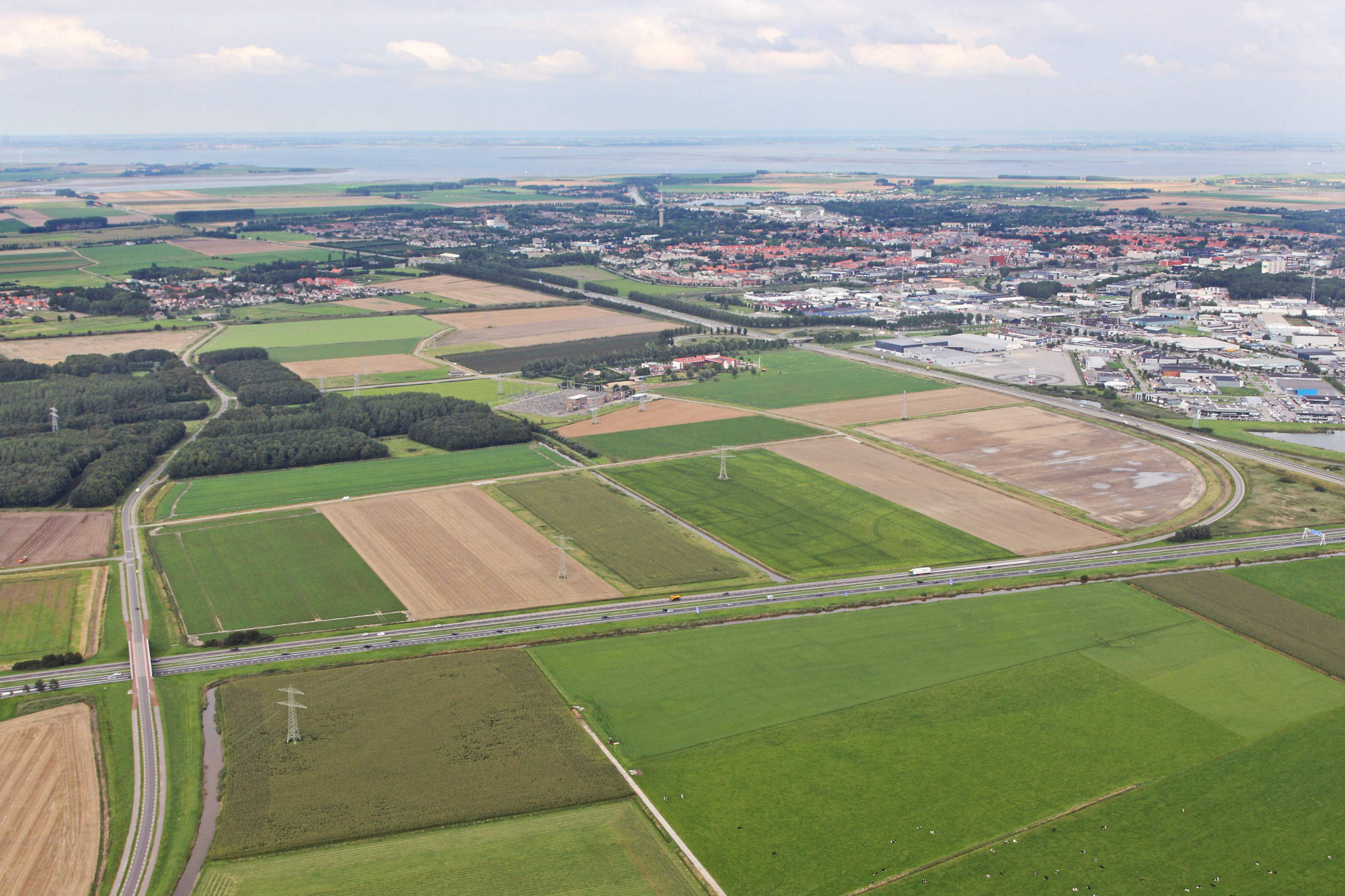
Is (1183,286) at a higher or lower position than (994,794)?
higher

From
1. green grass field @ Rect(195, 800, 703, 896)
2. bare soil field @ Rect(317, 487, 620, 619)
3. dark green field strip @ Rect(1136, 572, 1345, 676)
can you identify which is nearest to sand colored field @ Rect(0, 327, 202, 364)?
bare soil field @ Rect(317, 487, 620, 619)

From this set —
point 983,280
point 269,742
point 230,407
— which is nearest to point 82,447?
point 230,407

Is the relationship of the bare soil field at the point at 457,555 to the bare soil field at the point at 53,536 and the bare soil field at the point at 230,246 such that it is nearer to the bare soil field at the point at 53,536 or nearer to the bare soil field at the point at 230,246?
the bare soil field at the point at 53,536

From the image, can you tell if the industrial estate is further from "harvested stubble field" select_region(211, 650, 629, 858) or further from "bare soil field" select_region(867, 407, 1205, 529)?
"bare soil field" select_region(867, 407, 1205, 529)

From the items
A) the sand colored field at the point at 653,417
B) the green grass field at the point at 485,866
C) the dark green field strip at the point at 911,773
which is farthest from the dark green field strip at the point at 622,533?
the green grass field at the point at 485,866

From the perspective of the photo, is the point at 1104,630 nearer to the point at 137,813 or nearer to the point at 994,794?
the point at 994,794
